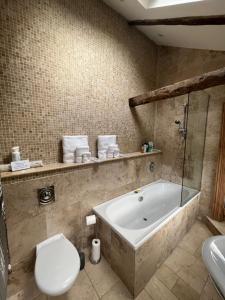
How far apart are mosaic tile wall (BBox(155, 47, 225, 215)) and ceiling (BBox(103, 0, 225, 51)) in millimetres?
168

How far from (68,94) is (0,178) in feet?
3.83

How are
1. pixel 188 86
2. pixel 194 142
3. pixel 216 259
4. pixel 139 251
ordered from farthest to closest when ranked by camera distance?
1. pixel 194 142
2. pixel 188 86
3. pixel 139 251
4. pixel 216 259

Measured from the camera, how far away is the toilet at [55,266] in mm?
1101

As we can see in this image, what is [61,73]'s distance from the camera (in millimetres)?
1718

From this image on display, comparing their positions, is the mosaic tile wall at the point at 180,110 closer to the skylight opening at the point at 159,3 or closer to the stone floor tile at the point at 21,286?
the skylight opening at the point at 159,3

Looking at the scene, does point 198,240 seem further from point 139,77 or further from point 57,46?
point 57,46

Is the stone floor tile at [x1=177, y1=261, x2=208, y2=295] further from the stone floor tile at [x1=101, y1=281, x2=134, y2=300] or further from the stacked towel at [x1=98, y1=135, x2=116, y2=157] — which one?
the stacked towel at [x1=98, y1=135, x2=116, y2=157]

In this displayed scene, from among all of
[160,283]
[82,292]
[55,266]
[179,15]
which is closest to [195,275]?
[160,283]

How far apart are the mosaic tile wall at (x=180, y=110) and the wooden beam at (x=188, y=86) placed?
0.87 meters

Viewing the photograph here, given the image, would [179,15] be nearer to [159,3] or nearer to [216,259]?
[159,3]

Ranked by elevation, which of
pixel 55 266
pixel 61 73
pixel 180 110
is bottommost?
pixel 55 266

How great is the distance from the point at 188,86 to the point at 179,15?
889mm

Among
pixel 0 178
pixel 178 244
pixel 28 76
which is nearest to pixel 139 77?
pixel 28 76

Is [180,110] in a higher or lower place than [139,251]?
higher
